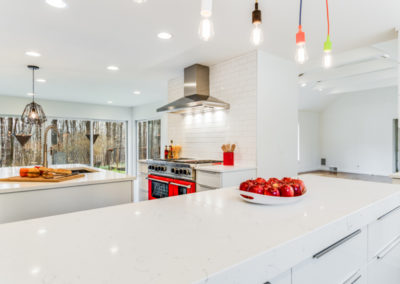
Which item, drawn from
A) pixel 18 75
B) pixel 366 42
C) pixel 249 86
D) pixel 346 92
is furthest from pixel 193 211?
pixel 346 92

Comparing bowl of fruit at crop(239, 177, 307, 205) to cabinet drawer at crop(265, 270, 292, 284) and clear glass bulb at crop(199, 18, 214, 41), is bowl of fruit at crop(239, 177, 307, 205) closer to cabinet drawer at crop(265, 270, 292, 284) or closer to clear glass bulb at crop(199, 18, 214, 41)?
cabinet drawer at crop(265, 270, 292, 284)

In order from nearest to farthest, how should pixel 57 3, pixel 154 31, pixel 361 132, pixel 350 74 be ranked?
pixel 57 3 < pixel 154 31 < pixel 350 74 < pixel 361 132

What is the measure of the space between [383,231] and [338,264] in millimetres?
593

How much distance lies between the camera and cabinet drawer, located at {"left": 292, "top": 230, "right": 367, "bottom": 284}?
914 mm

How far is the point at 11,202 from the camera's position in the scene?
6.01 ft

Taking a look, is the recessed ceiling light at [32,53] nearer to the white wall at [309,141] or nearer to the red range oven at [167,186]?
the red range oven at [167,186]

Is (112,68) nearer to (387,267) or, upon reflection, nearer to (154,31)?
(154,31)

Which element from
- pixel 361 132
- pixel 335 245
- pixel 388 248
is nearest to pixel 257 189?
pixel 335 245

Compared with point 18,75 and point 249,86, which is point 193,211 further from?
point 18,75

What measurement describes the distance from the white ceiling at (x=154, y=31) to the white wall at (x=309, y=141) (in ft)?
20.4

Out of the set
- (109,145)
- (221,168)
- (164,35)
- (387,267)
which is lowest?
(387,267)

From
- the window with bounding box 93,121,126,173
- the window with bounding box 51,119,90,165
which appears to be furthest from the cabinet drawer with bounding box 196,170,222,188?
the window with bounding box 93,121,126,173

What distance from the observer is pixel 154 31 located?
2.71m

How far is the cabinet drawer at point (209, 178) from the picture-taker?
2808 millimetres
